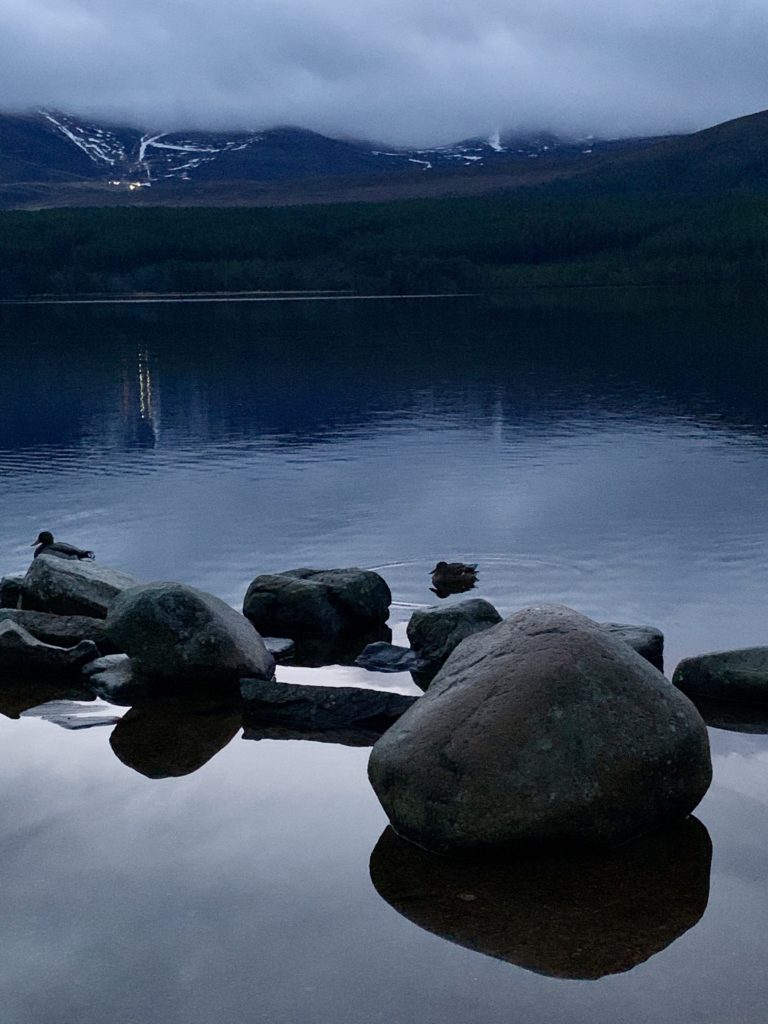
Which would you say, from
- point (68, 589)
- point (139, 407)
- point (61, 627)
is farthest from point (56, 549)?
point (139, 407)

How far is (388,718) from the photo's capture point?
15.3 m

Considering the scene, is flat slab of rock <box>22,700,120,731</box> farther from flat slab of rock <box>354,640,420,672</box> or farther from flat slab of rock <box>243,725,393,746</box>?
flat slab of rock <box>354,640,420,672</box>

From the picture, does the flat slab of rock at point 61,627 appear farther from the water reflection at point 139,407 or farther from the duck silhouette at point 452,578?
the water reflection at point 139,407

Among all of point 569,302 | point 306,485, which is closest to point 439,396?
point 306,485

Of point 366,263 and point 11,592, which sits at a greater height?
point 11,592

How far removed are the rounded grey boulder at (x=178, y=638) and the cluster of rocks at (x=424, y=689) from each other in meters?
0.02

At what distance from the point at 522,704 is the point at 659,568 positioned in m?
11.7

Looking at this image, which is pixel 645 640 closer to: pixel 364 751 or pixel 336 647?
pixel 364 751

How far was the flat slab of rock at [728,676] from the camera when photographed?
15.7 meters

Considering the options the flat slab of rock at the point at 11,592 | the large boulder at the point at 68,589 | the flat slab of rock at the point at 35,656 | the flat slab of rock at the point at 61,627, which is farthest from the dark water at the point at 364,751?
the flat slab of rock at the point at 11,592

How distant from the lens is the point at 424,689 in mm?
16734

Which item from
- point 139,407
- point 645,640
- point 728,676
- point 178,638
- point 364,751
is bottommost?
point 139,407

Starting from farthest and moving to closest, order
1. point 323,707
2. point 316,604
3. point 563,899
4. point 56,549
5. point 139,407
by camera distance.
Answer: point 139,407 → point 56,549 → point 316,604 → point 323,707 → point 563,899

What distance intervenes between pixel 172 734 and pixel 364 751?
2248mm
